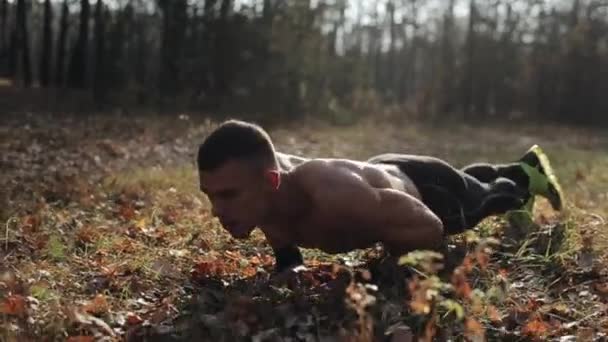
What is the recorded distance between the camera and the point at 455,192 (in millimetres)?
4125

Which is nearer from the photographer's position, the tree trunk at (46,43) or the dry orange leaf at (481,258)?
the dry orange leaf at (481,258)

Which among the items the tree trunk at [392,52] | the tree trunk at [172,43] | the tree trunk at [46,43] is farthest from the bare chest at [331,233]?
the tree trunk at [392,52]

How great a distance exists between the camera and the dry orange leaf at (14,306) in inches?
113

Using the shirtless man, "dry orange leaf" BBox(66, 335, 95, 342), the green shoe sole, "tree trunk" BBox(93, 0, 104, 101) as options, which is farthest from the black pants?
"tree trunk" BBox(93, 0, 104, 101)

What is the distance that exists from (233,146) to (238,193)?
0.69 feet

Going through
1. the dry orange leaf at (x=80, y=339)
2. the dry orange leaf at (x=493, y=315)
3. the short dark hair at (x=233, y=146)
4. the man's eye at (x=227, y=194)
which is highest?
the short dark hair at (x=233, y=146)

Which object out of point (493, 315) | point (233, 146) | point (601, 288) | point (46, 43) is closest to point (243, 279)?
point (233, 146)

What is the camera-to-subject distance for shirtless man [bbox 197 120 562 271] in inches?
126

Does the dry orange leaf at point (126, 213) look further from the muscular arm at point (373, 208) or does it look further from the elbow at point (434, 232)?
the elbow at point (434, 232)

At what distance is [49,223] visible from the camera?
5008 mm

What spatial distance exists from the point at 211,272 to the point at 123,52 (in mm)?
18433

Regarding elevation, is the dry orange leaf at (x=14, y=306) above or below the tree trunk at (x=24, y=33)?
below

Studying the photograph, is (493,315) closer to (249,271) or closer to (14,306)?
(249,271)

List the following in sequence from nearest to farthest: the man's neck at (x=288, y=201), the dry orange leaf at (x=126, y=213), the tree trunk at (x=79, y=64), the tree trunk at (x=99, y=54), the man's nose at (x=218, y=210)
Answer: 1. the man's nose at (x=218, y=210)
2. the man's neck at (x=288, y=201)
3. the dry orange leaf at (x=126, y=213)
4. the tree trunk at (x=99, y=54)
5. the tree trunk at (x=79, y=64)
